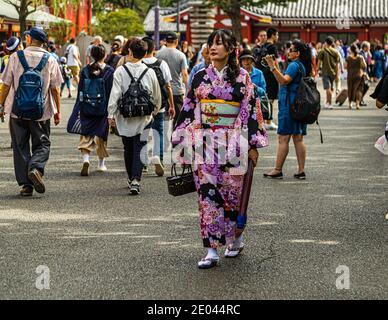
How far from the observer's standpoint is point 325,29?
6600 centimetres

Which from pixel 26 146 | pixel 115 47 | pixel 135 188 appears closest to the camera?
pixel 135 188

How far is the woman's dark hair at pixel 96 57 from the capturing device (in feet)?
41.1

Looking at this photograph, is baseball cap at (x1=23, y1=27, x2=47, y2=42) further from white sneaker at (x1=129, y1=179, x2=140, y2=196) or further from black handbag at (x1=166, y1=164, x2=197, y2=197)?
black handbag at (x1=166, y1=164, x2=197, y2=197)

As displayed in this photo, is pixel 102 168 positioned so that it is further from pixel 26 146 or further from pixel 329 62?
pixel 329 62

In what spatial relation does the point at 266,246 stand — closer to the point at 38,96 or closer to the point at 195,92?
the point at 195,92

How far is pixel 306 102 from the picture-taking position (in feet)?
38.7

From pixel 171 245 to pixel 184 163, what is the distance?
2.65 ft

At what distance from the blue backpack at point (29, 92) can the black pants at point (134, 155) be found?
1142mm

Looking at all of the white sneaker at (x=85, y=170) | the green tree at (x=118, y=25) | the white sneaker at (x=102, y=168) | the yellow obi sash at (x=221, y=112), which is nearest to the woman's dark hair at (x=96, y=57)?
the white sneaker at (x=85, y=170)

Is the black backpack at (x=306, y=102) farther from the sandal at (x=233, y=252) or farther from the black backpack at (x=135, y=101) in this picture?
the sandal at (x=233, y=252)

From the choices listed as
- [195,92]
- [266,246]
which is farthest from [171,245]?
[195,92]

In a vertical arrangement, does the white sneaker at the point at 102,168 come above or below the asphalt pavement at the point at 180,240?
below

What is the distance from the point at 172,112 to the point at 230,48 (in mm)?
5612

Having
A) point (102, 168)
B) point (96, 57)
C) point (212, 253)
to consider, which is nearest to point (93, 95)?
point (96, 57)
